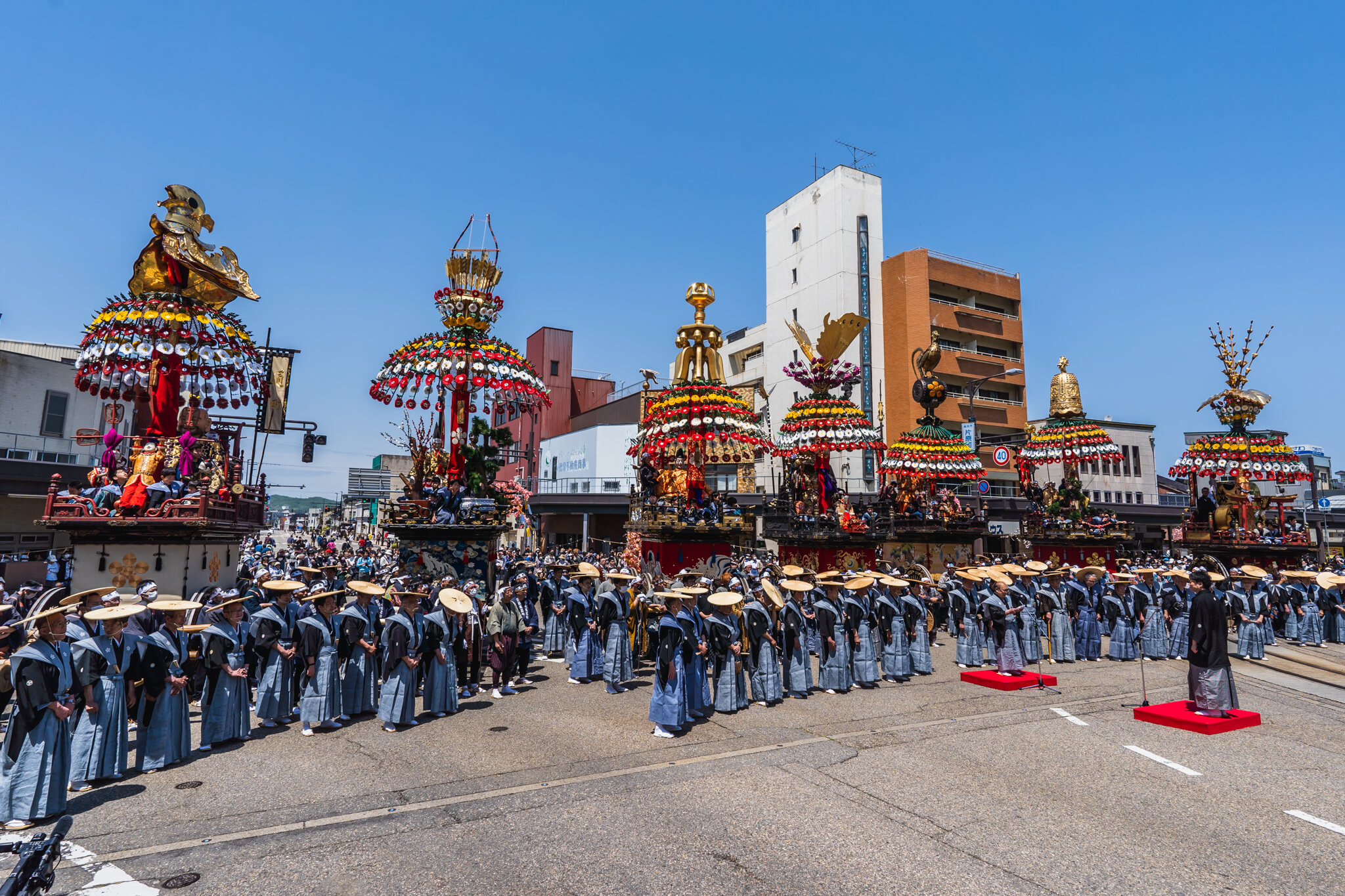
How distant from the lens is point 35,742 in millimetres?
6191

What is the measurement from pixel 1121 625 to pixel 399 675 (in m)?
14.6

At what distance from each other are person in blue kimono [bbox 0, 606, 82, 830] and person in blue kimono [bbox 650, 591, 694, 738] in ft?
19.4

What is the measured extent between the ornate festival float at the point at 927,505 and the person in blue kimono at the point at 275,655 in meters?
20.6

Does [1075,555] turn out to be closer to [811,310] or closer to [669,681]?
[811,310]

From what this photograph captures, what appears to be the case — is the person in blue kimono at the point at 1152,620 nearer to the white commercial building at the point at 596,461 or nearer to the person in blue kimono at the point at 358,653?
the person in blue kimono at the point at 358,653

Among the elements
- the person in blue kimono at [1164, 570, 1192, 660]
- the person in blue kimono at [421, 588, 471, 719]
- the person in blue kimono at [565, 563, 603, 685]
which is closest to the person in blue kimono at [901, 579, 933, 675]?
the person in blue kimono at [565, 563, 603, 685]

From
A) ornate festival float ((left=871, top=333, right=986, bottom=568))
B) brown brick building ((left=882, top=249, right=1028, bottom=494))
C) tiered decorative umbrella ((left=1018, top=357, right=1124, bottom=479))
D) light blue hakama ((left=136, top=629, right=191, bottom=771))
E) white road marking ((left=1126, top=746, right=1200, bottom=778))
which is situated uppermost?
brown brick building ((left=882, top=249, right=1028, bottom=494))

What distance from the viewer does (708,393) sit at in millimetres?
19531

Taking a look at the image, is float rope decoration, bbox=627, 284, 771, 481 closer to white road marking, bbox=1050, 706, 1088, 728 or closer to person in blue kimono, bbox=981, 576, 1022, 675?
person in blue kimono, bbox=981, 576, 1022, 675

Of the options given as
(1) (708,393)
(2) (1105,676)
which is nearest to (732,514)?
(1) (708,393)

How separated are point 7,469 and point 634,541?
2180 cm

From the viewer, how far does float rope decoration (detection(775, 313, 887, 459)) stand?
24.2m

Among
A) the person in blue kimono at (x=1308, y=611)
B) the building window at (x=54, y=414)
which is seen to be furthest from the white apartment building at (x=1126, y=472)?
the building window at (x=54, y=414)

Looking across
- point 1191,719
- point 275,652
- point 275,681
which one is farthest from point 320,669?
point 1191,719
